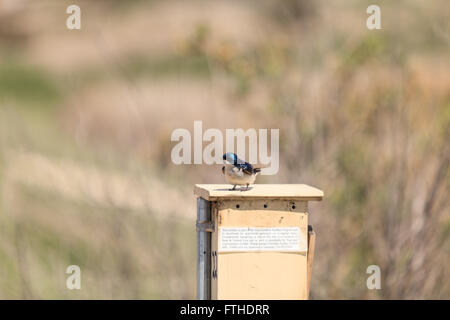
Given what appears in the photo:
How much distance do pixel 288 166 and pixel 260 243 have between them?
14.2 feet

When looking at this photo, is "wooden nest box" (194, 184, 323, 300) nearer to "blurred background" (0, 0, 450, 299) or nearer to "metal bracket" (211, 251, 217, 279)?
"metal bracket" (211, 251, 217, 279)

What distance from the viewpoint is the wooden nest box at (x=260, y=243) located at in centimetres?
472

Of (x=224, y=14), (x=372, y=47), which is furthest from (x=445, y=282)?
(x=224, y=14)

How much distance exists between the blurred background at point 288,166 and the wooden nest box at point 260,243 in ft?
11.8

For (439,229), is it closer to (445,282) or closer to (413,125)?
(445,282)

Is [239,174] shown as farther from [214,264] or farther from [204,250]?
[214,264]

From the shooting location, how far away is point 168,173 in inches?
353

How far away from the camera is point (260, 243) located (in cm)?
473

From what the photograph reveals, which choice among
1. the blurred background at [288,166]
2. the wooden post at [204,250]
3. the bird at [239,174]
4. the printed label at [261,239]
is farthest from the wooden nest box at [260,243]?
the blurred background at [288,166]

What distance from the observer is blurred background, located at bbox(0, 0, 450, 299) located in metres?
8.49

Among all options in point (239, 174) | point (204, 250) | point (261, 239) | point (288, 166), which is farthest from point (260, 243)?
point (288, 166)

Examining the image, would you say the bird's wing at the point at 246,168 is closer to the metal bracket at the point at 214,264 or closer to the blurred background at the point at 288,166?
the metal bracket at the point at 214,264

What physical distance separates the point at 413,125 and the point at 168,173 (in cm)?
253

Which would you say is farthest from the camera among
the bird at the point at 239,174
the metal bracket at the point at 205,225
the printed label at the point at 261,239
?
the bird at the point at 239,174
